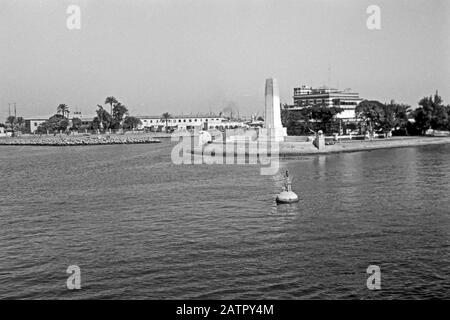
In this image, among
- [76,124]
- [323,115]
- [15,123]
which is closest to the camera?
[323,115]

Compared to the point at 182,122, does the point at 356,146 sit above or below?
below

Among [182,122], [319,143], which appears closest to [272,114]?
[319,143]

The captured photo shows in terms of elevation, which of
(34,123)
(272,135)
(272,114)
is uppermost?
(34,123)

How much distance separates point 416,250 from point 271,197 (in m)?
8.32

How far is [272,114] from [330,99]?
173 feet

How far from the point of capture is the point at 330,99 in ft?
308

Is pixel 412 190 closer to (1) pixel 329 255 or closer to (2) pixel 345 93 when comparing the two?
(1) pixel 329 255

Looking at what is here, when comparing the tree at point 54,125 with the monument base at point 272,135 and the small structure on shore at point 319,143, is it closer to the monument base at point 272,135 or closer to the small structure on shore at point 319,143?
the monument base at point 272,135

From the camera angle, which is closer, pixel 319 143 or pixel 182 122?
pixel 319 143

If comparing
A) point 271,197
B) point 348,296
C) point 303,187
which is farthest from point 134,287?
point 303,187

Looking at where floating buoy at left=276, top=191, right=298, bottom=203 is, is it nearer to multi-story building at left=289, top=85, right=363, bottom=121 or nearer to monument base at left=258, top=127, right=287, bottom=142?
monument base at left=258, top=127, right=287, bottom=142

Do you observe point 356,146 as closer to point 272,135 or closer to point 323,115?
point 272,135

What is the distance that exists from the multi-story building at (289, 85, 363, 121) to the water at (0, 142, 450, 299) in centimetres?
6878
